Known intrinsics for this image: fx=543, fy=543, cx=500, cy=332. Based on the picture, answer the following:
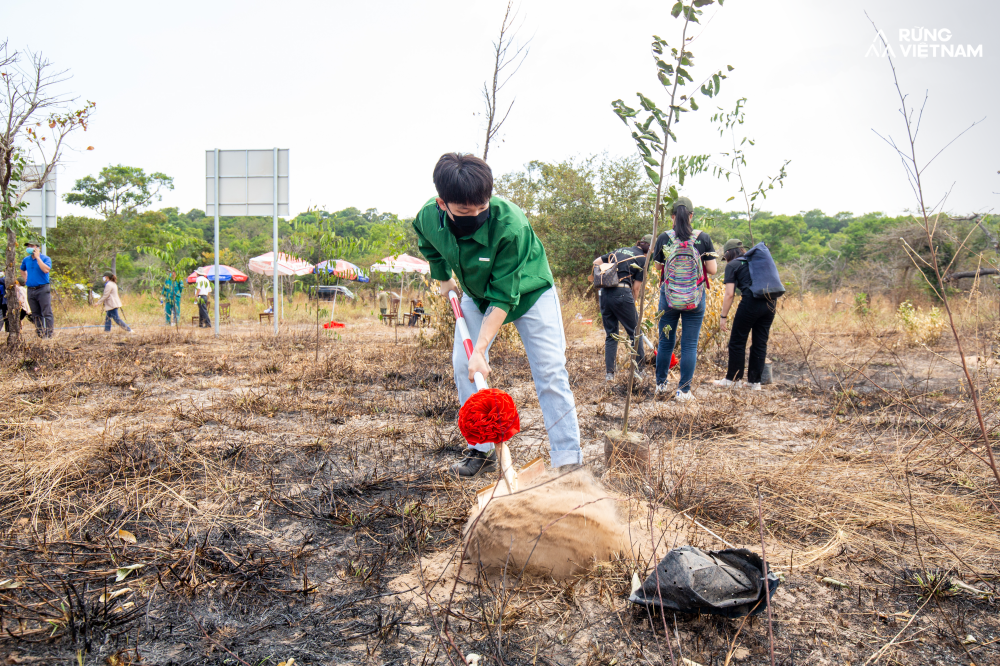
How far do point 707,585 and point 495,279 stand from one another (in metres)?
1.46

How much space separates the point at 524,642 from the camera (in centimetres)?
152

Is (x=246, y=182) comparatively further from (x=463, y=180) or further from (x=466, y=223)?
(x=463, y=180)

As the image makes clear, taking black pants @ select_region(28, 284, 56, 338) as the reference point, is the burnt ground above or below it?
below

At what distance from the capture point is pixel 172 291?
491 inches

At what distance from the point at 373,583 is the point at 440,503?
2.05 feet

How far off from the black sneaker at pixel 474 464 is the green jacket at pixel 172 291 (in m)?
11.8

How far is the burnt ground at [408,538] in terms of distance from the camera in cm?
150

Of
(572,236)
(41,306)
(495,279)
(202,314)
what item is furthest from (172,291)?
(495,279)

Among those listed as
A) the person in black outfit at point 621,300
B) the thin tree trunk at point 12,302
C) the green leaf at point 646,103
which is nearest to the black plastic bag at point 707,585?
the green leaf at point 646,103

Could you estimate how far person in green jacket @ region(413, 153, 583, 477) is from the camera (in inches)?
87.7

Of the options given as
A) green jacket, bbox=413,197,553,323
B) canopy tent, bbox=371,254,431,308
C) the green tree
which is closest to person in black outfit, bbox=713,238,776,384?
canopy tent, bbox=371,254,431,308

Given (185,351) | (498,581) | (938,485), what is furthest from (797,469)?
(185,351)

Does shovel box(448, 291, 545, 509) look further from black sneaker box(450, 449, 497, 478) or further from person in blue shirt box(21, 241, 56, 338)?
person in blue shirt box(21, 241, 56, 338)

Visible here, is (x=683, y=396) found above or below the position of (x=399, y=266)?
below
